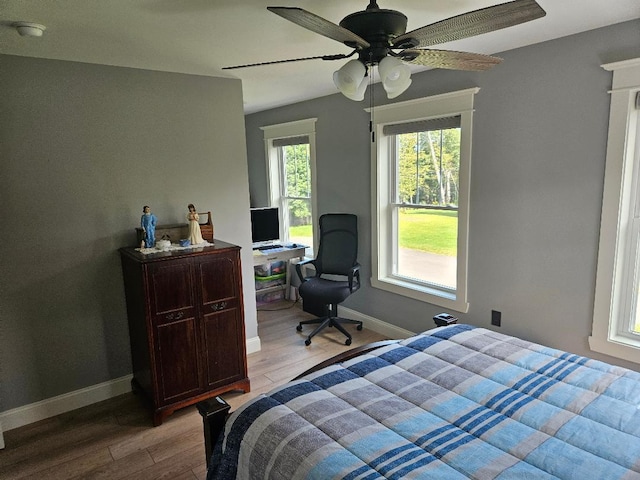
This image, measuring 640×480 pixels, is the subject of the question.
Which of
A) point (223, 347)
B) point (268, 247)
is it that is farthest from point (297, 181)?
point (223, 347)

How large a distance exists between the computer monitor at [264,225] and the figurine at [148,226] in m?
1.86

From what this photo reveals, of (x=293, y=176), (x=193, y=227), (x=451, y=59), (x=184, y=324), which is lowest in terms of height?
(x=184, y=324)

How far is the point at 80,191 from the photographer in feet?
9.30

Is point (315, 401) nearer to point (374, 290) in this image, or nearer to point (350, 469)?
point (350, 469)

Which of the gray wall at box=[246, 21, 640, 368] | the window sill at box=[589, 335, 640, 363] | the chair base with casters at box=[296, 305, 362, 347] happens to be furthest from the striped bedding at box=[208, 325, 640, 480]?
the chair base with casters at box=[296, 305, 362, 347]

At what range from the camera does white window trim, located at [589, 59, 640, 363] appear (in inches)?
91.7

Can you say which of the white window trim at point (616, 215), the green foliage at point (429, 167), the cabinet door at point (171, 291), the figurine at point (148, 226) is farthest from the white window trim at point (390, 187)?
the figurine at point (148, 226)

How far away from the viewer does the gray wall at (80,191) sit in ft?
8.64

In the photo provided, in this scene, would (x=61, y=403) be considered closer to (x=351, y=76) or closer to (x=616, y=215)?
(x=351, y=76)

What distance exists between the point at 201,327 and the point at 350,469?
72.4 inches

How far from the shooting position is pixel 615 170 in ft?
7.85

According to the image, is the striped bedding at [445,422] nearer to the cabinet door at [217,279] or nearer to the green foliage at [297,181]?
the cabinet door at [217,279]

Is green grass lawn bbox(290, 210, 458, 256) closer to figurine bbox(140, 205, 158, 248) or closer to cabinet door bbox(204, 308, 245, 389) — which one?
cabinet door bbox(204, 308, 245, 389)

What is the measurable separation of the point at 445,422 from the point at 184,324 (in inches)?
73.6
